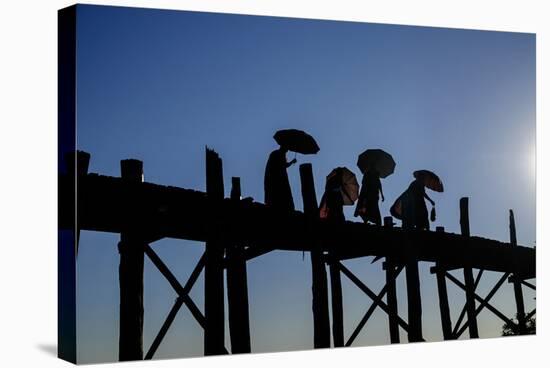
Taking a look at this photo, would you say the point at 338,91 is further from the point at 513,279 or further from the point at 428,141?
the point at 513,279

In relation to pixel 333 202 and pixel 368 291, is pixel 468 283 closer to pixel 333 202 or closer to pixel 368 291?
pixel 368 291

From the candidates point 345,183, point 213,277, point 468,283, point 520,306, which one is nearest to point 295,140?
point 345,183

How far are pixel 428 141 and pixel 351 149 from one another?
0.79 m

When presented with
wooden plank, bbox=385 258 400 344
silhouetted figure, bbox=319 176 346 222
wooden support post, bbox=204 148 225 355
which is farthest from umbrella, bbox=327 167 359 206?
Answer: wooden support post, bbox=204 148 225 355

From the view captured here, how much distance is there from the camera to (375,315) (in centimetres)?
1167

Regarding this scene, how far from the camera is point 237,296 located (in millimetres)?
10938

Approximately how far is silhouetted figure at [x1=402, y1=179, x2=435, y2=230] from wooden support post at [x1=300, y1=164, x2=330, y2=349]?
3.13ft

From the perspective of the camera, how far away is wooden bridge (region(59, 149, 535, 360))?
1037cm

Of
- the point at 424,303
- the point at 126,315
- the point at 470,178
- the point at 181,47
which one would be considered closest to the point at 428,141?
the point at 470,178

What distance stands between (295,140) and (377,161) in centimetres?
87

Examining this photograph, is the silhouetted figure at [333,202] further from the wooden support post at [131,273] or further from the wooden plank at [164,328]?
the wooden support post at [131,273]

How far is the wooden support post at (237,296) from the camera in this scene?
10.9m

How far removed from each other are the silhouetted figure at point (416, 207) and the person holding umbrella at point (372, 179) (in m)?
0.27

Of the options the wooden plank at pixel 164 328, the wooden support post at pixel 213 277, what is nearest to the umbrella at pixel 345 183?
the wooden support post at pixel 213 277
